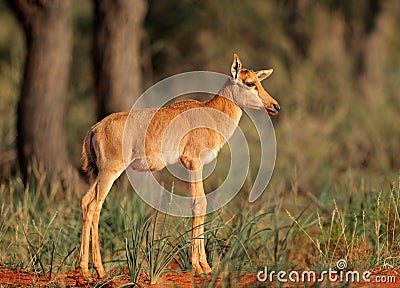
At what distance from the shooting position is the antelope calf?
5805 mm

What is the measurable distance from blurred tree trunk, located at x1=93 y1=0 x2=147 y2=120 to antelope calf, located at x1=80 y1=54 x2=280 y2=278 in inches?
181

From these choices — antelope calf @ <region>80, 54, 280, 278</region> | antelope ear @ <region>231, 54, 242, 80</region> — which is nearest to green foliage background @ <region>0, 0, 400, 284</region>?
antelope calf @ <region>80, 54, 280, 278</region>

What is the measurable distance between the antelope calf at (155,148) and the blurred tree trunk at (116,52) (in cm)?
460

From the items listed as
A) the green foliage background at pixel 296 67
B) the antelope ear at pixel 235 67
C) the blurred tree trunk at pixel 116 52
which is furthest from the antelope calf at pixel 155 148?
the green foliage background at pixel 296 67

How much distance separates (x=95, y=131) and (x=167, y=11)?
38.2 feet

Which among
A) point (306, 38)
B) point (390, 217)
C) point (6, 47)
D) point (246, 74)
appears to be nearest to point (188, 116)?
point (246, 74)

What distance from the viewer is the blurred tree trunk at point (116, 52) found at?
10594 mm

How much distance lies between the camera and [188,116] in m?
6.13

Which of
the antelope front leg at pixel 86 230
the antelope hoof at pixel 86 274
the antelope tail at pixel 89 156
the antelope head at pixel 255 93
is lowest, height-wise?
the antelope hoof at pixel 86 274

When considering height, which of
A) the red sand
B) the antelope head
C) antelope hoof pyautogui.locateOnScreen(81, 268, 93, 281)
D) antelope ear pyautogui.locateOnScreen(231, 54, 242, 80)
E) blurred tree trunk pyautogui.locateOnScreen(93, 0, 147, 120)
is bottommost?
the red sand

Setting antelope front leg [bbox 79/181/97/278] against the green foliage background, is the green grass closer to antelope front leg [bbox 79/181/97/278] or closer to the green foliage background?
antelope front leg [bbox 79/181/97/278]

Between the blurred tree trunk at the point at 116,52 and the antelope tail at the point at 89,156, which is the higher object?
the blurred tree trunk at the point at 116,52

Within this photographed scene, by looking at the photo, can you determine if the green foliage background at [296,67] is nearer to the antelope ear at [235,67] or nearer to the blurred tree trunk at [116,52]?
the blurred tree trunk at [116,52]

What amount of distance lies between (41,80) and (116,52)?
111cm
